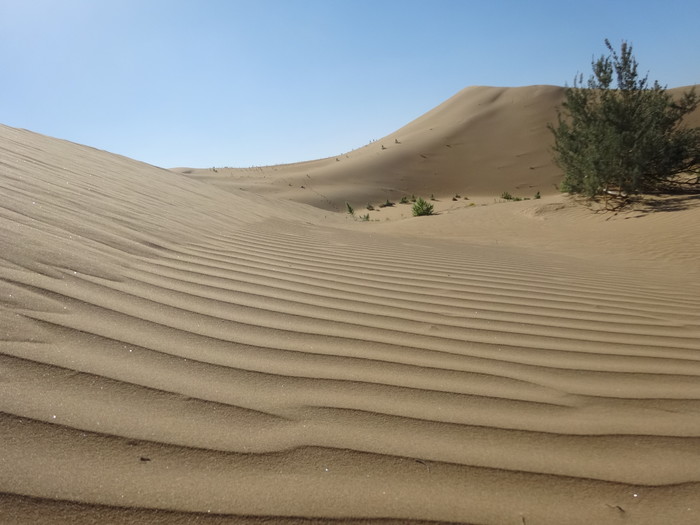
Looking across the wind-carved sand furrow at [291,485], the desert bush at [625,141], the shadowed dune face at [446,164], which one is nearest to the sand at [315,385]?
the wind-carved sand furrow at [291,485]

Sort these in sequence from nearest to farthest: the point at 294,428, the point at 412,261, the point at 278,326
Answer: the point at 294,428 → the point at 278,326 → the point at 412,261

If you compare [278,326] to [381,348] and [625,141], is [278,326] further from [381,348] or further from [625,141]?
[625,141]

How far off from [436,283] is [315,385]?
6.20 ft

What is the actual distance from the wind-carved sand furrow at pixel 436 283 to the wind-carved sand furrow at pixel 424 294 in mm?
30

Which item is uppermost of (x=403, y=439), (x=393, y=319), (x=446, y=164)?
(x=446, y=164)

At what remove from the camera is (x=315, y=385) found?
1701 millimetres

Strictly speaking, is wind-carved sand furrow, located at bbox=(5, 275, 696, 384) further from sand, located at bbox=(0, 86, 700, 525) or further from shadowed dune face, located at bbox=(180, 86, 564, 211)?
shadowed dune face, located at bbox=(180, 86, 564, 211)

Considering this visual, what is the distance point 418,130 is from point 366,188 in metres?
14.8

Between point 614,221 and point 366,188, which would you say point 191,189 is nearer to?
point 614,221

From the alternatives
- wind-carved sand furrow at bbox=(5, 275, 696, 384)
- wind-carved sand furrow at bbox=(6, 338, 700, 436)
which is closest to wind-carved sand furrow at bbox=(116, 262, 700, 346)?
wind-carved sand furrow at bbox=(5, 275, 696, 384)

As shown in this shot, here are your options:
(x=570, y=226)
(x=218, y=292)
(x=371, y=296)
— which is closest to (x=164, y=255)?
(x=218, y=292)

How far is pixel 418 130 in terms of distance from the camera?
128 feet

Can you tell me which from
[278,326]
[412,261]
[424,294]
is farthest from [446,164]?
[278,326]

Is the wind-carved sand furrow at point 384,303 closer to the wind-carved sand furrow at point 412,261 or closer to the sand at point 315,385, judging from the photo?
the sand at point 315,385
